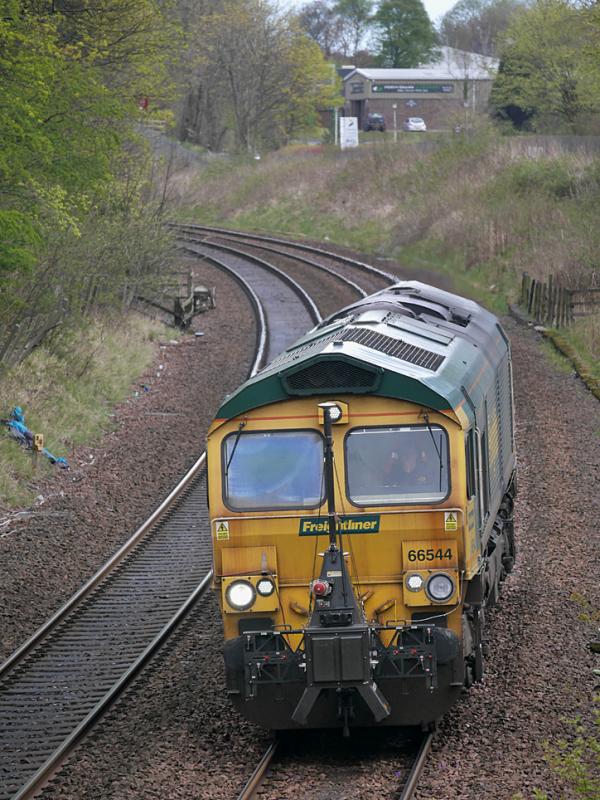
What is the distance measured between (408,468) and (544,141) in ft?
136

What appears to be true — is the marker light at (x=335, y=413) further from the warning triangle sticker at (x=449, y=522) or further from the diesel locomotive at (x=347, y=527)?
the warning triangle sticker at (x=449, y=522)

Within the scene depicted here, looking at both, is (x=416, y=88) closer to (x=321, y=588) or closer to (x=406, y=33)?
(x=406, y=33)

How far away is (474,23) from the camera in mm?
130000

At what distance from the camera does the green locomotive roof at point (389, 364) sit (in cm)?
850

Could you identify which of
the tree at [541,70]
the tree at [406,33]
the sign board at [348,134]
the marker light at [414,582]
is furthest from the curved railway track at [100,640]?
the tree at [406,33]

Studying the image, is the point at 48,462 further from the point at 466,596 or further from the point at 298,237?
the point at 298,237

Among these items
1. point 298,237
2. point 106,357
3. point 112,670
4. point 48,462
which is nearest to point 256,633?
point 112,670

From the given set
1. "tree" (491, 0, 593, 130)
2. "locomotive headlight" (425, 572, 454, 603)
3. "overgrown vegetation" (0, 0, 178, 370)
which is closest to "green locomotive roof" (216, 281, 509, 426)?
"locomotive headlight" (425, 572, 454, 603)

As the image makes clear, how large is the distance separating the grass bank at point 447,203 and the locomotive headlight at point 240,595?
55.8ft

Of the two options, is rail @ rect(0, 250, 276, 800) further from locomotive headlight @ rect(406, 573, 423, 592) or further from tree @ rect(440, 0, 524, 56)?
tree @ rect(440, 0, 524, 56)

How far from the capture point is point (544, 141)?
47.3 meters

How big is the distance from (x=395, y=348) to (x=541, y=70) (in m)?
46.9

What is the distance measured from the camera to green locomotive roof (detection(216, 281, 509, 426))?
27.9 feet

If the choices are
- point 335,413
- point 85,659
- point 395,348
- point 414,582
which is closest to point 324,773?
point 414,582
